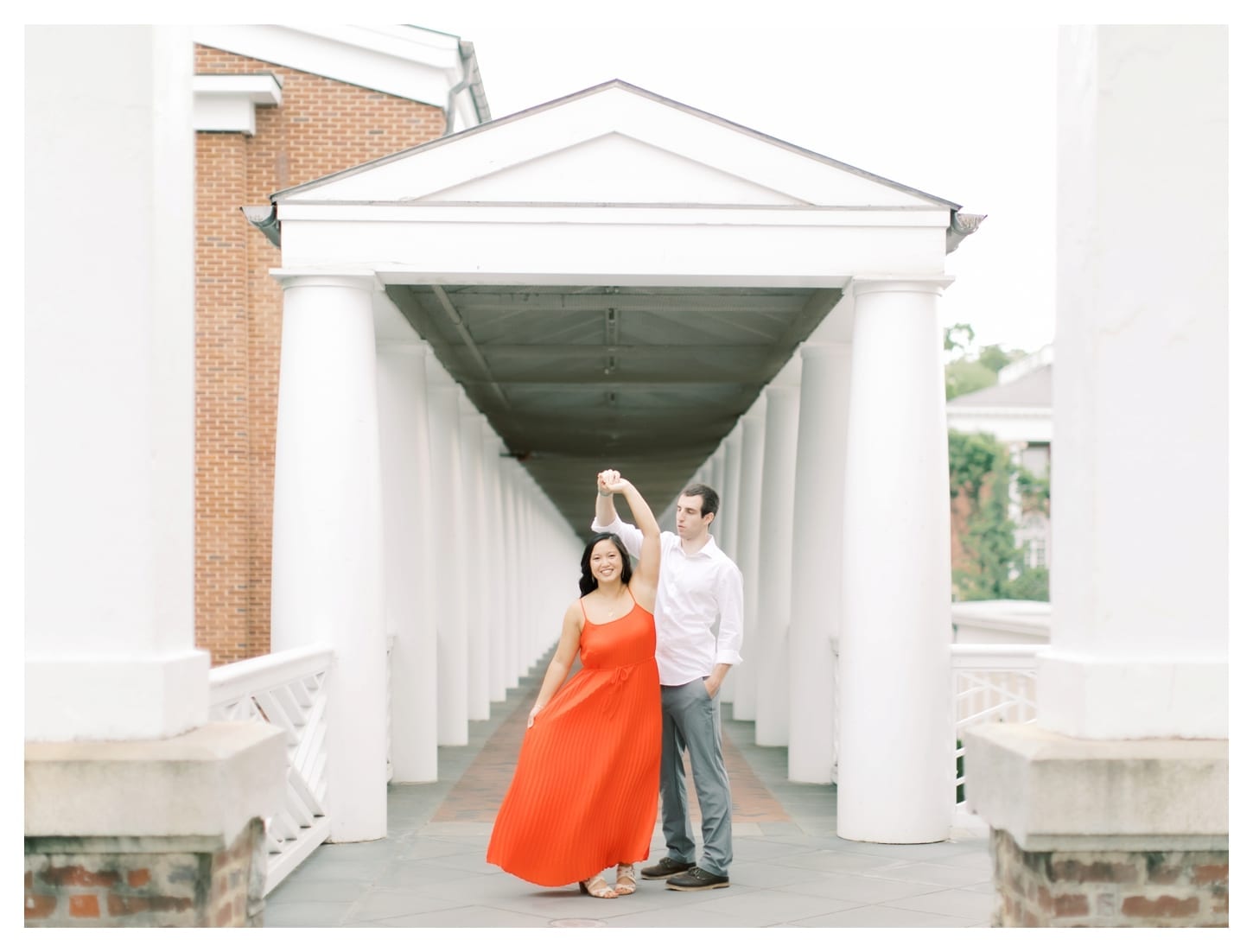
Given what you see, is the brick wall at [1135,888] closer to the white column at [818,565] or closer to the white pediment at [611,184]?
the white pediment at [611,184]

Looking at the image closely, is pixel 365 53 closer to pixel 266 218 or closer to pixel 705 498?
pixel 266 218

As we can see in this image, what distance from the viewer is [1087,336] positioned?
14.3 ft

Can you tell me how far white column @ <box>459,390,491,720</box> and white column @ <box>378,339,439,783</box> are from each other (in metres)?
4.24

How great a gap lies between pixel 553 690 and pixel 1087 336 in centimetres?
318

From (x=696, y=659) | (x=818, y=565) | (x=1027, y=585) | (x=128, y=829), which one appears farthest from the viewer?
(x=1027, y=585)

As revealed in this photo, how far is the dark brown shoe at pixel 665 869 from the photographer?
6.93 meters

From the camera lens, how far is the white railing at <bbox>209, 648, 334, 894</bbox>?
638 centimetres

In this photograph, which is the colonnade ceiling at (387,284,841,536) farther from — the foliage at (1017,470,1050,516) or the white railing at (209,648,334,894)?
the foliage at (1017,470,1050,516)

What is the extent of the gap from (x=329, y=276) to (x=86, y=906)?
4.98 m

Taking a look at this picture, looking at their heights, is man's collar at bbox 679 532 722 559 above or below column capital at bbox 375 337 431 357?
below

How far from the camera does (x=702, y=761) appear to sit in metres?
6.74

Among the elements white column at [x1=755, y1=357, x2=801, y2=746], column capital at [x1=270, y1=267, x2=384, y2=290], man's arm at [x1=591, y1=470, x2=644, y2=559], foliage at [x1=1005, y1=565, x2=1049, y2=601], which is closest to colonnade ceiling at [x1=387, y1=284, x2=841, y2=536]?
white column at [x1=755, y1=357, x2=801, y2=746]

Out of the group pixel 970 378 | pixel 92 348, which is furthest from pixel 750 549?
pixel 970 378

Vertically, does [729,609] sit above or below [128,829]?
above
